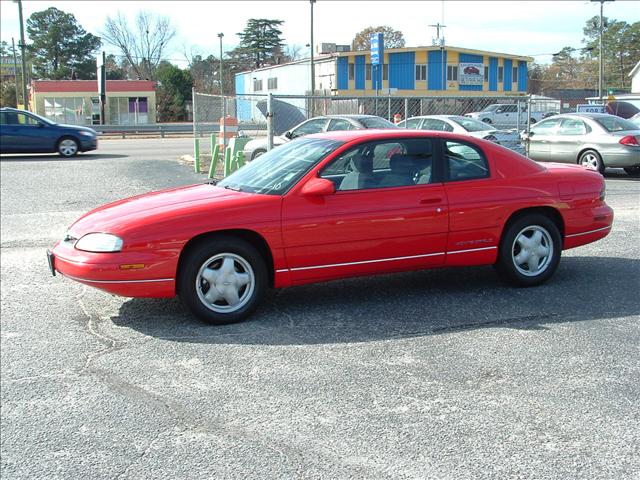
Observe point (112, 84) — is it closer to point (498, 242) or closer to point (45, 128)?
point (45, 128)

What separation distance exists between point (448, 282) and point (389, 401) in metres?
2.71

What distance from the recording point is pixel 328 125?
14734mm

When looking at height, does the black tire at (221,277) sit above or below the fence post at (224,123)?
below

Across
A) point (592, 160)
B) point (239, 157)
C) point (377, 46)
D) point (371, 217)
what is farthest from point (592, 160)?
point (377, 46)

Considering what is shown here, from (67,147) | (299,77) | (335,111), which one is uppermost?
(299,77)

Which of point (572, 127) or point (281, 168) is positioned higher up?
point (572, 127)

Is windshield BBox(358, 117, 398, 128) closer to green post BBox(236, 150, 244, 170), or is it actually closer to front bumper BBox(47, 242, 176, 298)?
green post BBox(236, 150, 244, 170)

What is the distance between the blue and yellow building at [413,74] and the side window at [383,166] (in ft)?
152

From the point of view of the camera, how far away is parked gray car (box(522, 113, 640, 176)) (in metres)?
15.1

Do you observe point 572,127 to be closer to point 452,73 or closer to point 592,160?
point 592,160

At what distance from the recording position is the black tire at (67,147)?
21.2m

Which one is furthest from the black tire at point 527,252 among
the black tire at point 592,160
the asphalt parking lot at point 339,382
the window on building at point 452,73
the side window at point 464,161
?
the window on building at point 452,73

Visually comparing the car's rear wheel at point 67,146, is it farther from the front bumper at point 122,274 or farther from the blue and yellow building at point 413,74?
the blue and yellow building at point 413,74

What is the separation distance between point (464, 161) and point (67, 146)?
17.7m
